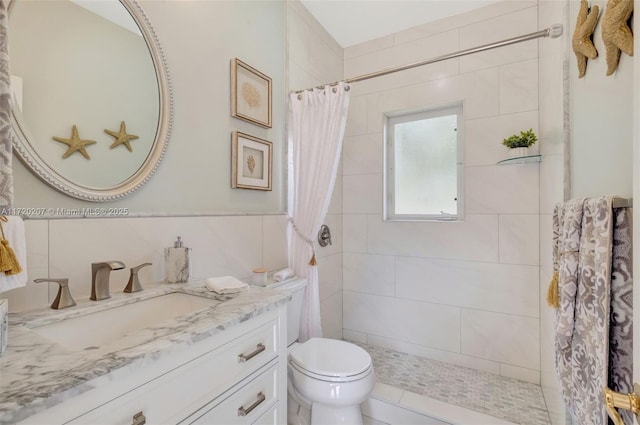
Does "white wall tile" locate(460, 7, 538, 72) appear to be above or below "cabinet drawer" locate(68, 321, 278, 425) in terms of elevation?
above

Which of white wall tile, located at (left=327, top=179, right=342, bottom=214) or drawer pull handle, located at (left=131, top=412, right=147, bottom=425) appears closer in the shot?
drawer pull handle, located at (left=131, top=412, right=147, bottom=425)

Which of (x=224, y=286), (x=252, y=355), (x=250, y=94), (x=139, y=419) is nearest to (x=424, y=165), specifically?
(x=250, y=94)

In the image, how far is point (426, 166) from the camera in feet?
8.21

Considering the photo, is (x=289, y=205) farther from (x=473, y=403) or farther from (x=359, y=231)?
(x=473, y=403)

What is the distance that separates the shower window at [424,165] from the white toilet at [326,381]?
1.35m

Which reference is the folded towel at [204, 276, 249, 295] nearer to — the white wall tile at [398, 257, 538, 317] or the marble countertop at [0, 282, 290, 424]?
the marble countertop at [0, 282, 290, 424]

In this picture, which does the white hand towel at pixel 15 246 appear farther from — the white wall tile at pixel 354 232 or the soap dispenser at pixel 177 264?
the white wall tile at pixel 354 232

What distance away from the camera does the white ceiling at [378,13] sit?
2.18m

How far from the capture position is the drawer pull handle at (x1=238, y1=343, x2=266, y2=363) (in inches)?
36.2

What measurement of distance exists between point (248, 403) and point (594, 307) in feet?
3.31

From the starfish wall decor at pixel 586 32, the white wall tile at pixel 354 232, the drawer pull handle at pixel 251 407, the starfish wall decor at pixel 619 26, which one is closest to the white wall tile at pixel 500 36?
the starfish wall decor at pixel 586 32

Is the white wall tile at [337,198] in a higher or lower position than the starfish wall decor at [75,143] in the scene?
lower

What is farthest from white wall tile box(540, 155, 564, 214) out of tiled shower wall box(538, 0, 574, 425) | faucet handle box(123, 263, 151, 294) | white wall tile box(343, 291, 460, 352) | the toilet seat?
faucet handle box(123, 263, 151, 294)

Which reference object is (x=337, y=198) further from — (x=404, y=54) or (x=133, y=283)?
(x=133, y=283)
